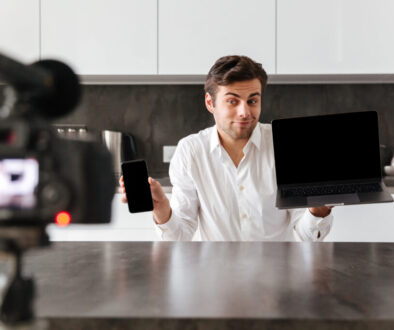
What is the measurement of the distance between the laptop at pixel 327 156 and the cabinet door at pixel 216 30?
45.0 inches

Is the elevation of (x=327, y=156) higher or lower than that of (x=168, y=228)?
higher

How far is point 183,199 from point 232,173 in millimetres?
210

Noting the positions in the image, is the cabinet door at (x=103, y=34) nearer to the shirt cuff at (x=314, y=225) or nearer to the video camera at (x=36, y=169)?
the shirt cuff at (x=314, y=225)

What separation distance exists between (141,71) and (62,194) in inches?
83.3

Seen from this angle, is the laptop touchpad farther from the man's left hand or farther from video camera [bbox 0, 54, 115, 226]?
video camera [bbox 0, 54, 115, 226]

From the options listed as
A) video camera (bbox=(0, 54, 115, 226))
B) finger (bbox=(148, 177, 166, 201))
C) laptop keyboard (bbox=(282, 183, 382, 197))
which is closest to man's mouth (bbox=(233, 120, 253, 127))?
laptop keyboard (bbox=(282, 183, 382, 197))

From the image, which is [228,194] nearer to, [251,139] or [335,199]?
[251,139]

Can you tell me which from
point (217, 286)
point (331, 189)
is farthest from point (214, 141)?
point (217, 286)

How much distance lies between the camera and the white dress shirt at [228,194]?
1.48 meters

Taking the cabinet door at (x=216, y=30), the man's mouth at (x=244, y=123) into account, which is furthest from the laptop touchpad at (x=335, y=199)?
the cabinet door at (x=216, y=30)

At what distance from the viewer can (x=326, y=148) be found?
1260mm

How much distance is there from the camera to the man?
1469 millimetres

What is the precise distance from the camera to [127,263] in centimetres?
75

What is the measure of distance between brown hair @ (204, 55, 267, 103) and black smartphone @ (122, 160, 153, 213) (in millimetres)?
574
